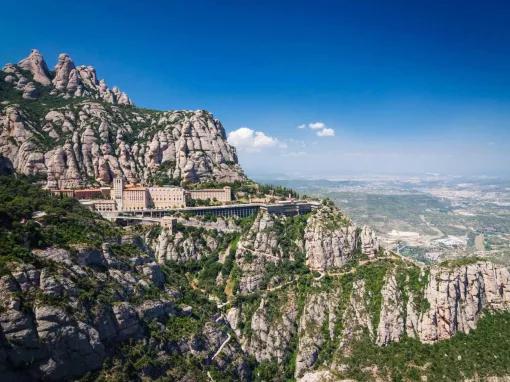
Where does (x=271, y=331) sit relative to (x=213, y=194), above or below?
below

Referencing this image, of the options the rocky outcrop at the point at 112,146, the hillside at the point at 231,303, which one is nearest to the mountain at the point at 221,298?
the hillside at the point at 231,303

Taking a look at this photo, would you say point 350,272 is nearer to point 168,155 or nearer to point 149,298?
point 149,298

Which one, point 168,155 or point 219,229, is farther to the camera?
point 168,155

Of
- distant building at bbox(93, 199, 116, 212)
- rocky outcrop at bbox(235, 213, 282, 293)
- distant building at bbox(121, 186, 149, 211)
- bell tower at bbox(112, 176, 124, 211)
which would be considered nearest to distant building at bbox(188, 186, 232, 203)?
distant building at bbox(121, 186, 149, 211)

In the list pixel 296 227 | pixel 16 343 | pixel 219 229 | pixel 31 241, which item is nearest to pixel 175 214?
pixel 219 229

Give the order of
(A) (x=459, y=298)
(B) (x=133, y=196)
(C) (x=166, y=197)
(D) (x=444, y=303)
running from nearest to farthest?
(D) (x=444, y=303)
(A) (x=459, y=298)
(B) (x=133, y=196)
(C) (x=166, y=197)

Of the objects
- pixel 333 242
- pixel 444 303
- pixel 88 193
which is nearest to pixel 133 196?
pixel 88 193

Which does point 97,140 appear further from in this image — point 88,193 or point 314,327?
point 314,327
